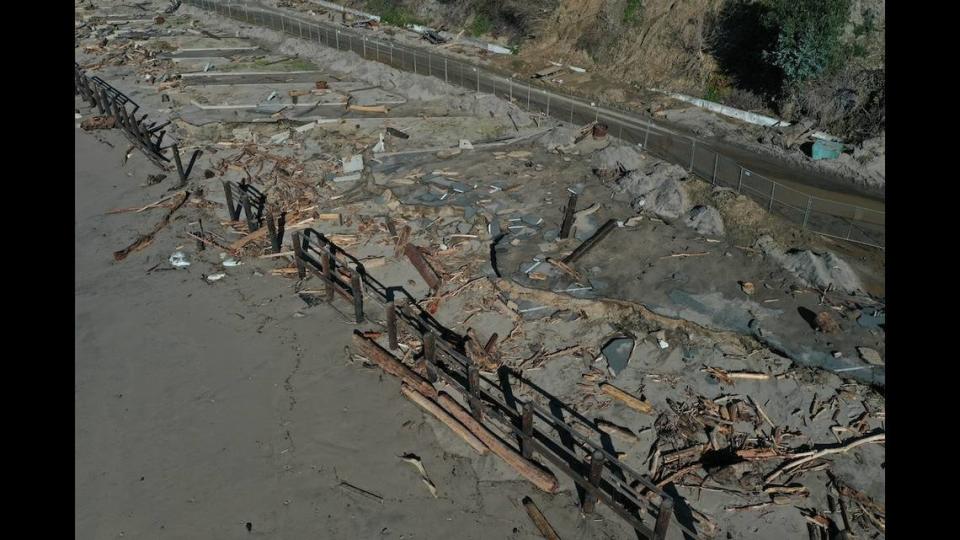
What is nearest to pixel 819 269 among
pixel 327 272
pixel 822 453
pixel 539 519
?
pixel 822 453

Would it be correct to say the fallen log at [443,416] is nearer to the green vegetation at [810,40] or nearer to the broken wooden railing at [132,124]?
the broken wooden railing at [132,124]

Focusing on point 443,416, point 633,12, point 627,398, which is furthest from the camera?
point 633,12

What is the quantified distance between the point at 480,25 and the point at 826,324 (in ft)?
114

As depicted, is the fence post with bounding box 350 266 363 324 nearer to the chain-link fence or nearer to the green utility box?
the chain-link fence

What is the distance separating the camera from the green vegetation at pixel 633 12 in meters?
40.3

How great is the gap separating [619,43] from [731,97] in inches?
336

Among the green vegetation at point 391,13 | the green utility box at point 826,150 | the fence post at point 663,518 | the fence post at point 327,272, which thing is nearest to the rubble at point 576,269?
the fence post at point 663,518

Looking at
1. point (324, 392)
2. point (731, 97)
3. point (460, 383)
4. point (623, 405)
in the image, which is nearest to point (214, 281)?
point (324, 392)

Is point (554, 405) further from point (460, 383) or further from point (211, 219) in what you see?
point (211, 219)

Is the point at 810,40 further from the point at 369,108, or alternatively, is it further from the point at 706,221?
the point at 369,108

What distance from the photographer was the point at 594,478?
1249cm

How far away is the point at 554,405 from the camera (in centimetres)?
1562

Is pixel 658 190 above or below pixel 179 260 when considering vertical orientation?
above

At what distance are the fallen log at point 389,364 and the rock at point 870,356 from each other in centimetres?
1042
